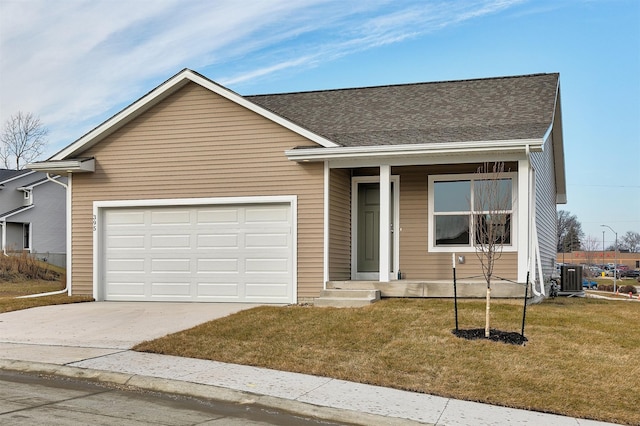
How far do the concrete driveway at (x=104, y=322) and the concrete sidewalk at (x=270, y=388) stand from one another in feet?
3.24

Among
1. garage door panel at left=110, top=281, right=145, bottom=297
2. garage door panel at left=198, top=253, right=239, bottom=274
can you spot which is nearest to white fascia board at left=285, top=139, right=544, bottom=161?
garage door panel at left=198, top=253, right=239, bottom=274

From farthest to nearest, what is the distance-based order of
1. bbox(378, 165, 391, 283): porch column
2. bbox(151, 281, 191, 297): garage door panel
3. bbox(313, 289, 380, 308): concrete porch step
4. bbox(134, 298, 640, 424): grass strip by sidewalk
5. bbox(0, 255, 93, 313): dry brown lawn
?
bbox(0, 255, 93, 313): dry brown lawn → bbox(151, 281, 191, 297): garage door panel → bbox(378, 165, 391, 283): porch column → bbox(313, 289, 380, 308): concrete porch step → bbox(134, 298, 640, 424): grass strip by sidewalk

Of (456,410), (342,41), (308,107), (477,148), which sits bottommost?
(456,410)

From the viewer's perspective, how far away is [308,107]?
1806 cm

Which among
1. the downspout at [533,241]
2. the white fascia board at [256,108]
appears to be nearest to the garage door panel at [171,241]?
the white fascia board at [256,108]

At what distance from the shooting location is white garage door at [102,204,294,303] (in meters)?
14.8

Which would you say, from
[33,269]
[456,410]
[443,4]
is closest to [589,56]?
[443,4]

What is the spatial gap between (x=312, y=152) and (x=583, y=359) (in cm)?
730

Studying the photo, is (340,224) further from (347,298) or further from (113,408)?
(113,408)

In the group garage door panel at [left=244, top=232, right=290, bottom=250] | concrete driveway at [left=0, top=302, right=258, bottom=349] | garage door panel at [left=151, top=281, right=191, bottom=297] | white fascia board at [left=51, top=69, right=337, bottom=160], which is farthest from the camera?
garage door panel at [left=151, top=281, right=191, bottom=297]

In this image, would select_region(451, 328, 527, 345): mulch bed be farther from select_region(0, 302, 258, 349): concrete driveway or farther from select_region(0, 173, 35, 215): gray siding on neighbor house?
select_region(0, 173, 35, 215): gray siding on neighbor house

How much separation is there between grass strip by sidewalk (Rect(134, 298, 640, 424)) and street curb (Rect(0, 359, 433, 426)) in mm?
1306

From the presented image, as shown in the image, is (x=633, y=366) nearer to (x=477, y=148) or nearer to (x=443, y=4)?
(x=477, y=148)

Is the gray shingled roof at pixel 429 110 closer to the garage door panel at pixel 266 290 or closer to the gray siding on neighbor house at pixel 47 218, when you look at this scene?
the garage door panel at pixel 266 290
